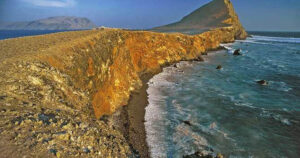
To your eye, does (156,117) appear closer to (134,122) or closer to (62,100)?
(134,122)

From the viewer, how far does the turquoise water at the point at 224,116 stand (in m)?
10.9

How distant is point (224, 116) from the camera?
14789 mm

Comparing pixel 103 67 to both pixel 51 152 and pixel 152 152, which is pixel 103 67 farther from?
pixel 51 152

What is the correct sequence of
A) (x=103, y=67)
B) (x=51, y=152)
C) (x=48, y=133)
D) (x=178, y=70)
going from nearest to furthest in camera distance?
(x=51, y=152) → (x=48, y=133) → (x=103, y=67) → (x=178, y=70)

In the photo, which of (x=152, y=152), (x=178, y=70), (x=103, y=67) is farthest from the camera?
(x=178, y=70)

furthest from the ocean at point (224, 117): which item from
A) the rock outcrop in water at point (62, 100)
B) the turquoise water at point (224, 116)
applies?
the rock outcrop in water at point (62, 100)

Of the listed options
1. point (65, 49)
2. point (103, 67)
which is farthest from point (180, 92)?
point (65, 49)

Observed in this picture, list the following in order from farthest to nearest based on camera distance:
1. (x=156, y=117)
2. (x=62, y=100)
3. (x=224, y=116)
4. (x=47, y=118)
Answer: (x=224, y=116) < (x=156, y=117) < (x=62, y=100) < (x=47, y=118)

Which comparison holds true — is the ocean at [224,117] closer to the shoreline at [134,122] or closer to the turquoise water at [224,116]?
the turquoise water at [224,116]

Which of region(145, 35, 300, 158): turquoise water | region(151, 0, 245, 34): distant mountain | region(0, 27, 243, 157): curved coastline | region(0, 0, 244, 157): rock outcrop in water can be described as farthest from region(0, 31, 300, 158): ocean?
region(151, 0, 245, 34): distant mountain

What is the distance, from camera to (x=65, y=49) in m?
10.8

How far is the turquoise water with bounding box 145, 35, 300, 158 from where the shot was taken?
1086cm

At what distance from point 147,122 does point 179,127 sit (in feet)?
8.70

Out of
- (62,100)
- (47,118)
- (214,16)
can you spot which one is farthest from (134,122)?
(214,16)
